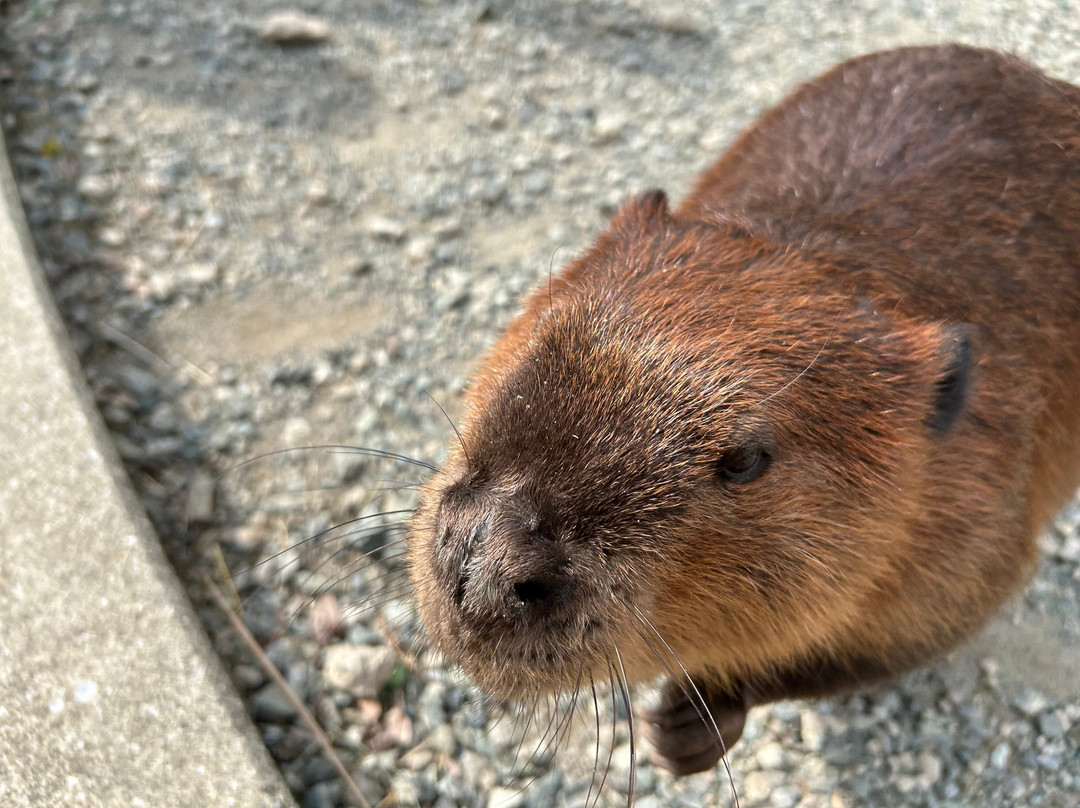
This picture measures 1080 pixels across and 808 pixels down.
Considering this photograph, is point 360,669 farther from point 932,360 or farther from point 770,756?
point 932,360

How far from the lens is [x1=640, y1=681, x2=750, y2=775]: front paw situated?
8.09ft

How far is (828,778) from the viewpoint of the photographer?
9.11ft

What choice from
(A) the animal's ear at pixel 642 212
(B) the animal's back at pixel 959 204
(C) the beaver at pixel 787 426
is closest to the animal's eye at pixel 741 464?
(C) the beaver at pixel 787 426

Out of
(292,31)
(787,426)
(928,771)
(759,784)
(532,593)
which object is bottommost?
(759,784)

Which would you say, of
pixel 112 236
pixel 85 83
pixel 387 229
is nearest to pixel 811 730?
pixel 387 229

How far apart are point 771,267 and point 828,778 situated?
5.18ft

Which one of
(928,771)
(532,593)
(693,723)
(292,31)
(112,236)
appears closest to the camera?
(532,593)

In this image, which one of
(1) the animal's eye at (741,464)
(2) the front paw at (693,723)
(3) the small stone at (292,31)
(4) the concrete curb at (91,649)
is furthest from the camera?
(3) the small stone at (292,31)

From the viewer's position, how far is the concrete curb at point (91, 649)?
7.52ft

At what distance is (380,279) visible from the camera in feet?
13.3

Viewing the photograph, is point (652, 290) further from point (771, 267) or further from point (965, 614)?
point (965, 614)

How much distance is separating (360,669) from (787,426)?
5.23 ft

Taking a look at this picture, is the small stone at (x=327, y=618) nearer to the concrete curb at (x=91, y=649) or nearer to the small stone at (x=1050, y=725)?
the concrete curb at (x=91, y=649)

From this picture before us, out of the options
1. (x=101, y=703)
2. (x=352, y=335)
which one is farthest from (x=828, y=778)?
(x=352, y=335)
